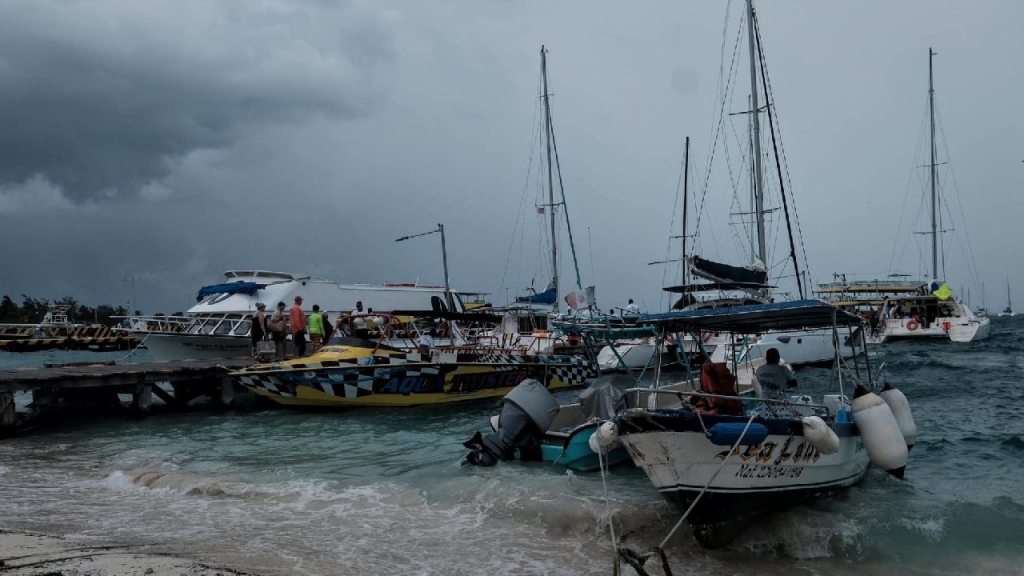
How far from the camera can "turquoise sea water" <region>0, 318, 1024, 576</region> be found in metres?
7.24

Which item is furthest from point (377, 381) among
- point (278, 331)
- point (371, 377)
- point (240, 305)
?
point (240, 305)

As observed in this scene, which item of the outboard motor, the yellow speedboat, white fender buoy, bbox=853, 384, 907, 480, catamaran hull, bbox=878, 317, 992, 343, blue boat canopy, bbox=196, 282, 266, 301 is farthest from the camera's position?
catamaran hull, bbox=878, 317, 992, 343

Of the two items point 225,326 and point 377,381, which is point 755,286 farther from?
point 225,326

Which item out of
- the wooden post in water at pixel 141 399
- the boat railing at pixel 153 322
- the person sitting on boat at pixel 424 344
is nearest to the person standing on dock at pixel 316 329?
the person sitting on boat at pixel 424 344

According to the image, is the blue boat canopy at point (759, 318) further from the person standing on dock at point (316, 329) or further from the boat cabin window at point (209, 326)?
the boat cabin window at point (209, 326)

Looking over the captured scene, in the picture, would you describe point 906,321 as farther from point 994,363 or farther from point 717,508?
point 717,508

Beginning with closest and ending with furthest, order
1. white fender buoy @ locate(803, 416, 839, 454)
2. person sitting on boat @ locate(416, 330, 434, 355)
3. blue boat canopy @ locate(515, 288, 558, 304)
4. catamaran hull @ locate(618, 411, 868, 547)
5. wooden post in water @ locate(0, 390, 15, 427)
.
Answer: white fender buoy @ locate(803, 416, 839, 454), catamaran hull @ locate(618, 411, 868, 547), wooden post in water @ locate(0, 390, 15, 427), person sitting on boat @ locate(416, 330, 434, 355), blue boat canopy @ locate(515, 288, 558, 304)

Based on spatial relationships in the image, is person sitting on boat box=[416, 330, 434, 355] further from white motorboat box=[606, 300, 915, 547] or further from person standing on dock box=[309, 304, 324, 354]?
white motorboat box=[606, 300, 915, 547]

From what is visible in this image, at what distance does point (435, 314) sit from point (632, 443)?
1229 cm

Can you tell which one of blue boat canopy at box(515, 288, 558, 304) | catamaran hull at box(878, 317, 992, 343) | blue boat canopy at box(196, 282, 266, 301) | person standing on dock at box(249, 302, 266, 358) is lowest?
catamaran hull at box(878, 317, 992, 343)

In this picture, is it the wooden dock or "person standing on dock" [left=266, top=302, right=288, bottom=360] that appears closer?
the wooden dock

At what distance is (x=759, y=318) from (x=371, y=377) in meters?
10.2

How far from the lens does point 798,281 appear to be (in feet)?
61.5

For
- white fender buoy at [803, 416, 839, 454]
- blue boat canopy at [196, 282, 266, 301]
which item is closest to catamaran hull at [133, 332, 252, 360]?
blue boat canopy at [196, 282, 266, 301]
